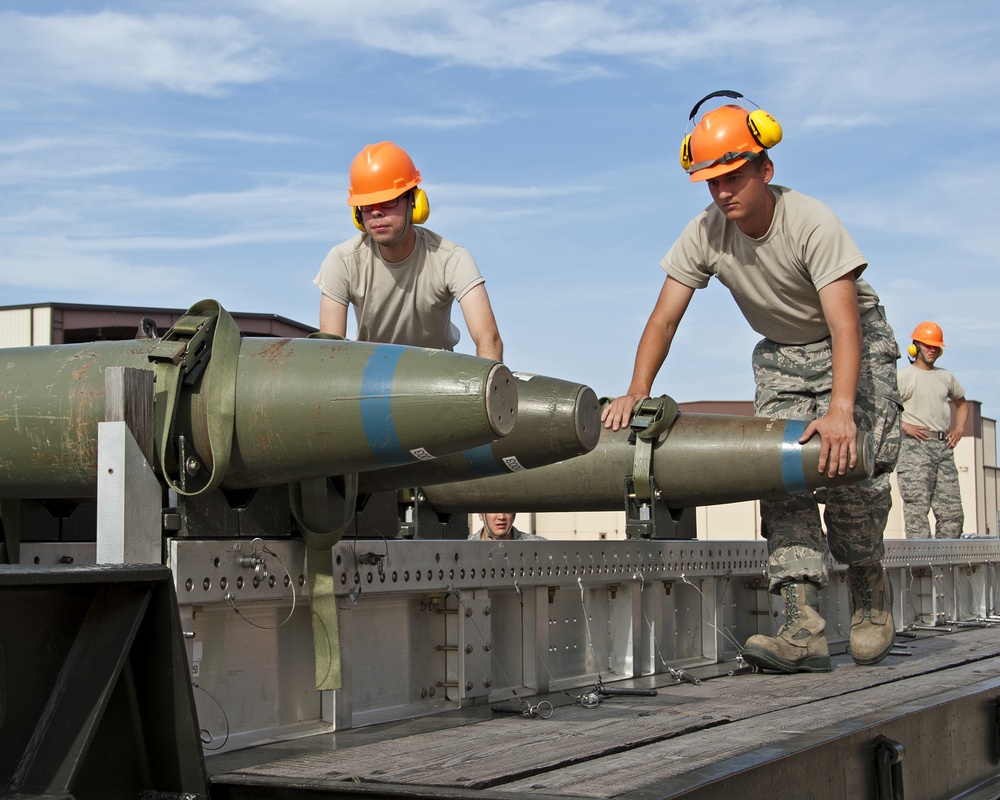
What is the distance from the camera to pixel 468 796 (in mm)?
2266

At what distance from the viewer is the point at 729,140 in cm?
535

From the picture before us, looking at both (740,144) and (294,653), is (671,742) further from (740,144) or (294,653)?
(740,144)

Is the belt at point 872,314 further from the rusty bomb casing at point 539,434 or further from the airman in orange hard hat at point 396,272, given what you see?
the rusty bomb casing at point 539,434

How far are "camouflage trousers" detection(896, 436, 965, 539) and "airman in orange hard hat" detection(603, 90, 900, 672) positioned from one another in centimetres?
748

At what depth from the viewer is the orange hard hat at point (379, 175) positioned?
5617 millimetres

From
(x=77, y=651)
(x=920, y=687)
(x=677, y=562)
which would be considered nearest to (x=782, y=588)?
(x=677, y=562)

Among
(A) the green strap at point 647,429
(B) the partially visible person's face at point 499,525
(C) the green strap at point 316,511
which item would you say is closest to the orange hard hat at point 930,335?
(B) the partially visible person's face at point 499,525

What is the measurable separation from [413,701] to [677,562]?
1693mm

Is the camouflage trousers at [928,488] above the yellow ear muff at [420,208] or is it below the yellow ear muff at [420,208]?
below

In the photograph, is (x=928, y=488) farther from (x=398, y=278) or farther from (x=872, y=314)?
(x=398, y=278)

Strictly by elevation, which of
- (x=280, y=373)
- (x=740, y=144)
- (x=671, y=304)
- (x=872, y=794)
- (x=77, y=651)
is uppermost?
(x=740, y=144)

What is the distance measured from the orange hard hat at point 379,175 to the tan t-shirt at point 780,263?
4.07 ft

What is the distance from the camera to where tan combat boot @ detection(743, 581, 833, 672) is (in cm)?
516

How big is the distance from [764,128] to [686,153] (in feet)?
→ 1.11
